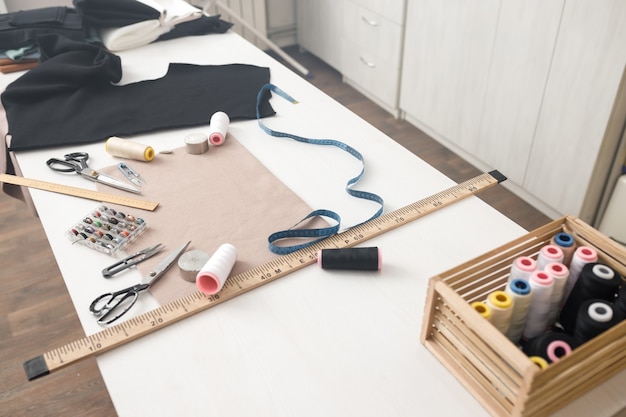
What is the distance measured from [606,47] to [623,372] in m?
1.47

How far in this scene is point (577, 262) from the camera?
2.89ft

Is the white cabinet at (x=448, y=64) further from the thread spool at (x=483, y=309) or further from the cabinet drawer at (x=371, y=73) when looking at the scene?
the thread spool at (x=483, y=309)

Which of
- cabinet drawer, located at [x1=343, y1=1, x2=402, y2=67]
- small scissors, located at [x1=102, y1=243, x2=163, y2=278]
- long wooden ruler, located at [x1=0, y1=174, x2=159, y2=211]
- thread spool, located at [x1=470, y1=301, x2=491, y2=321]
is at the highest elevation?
thread spool, located at [x1=470, y1=301, x2=491, y2=321]

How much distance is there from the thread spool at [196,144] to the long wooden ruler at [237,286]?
0.46 m

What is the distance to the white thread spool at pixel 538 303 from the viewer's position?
2.71ft

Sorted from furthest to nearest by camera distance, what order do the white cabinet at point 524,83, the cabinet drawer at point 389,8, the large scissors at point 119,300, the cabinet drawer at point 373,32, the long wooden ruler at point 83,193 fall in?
1. the cabinet drawer at point 373,32
2. the cabinet drawer at point 389,8
3. the white cabinet at point 524,83
4. the long wooden ruler at point 83,193
5. the large scissors at point 119,300

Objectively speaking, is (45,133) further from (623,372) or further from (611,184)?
(611,184)

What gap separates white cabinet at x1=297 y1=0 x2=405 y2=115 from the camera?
10.1 ft

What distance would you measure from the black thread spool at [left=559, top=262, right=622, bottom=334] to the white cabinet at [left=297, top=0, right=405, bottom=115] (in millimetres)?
2345

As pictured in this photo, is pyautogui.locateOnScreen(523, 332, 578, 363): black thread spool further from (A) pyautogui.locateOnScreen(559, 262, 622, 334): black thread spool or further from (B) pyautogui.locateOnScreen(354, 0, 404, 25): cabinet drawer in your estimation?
(B) pyautogui.locateOnScreen(354, 0, 404, 25): cabinet drawer

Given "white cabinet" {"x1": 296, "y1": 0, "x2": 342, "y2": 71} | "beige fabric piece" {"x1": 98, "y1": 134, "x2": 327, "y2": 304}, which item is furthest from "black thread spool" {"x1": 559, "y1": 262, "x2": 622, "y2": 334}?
"white cabinet" {"x1": 296, "y1": 0, "x2": 342, "y2": 71}

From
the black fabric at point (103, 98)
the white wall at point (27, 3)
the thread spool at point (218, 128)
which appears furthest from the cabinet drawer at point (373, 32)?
the thread spool at point (218, 128)

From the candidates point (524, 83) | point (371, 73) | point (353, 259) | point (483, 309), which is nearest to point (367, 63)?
point (371, 73)

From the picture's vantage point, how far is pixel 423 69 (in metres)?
2.94
